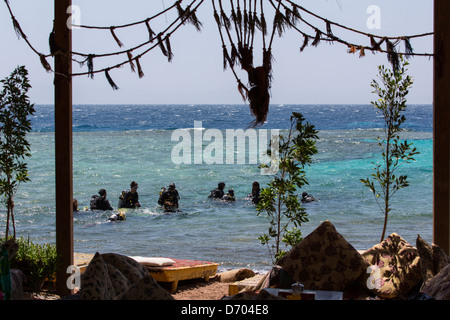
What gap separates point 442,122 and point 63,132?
8.77 ft

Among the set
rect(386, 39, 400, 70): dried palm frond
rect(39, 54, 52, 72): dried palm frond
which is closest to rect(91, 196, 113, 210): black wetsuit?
rect(39, 54, 52, 72): dried palm frond

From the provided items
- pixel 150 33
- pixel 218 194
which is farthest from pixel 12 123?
pixel 218 194

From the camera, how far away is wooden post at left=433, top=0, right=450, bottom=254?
4.19m

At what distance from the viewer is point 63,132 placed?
439 cm

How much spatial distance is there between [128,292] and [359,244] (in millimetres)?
8146

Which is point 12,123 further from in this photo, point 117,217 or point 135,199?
point 135,199

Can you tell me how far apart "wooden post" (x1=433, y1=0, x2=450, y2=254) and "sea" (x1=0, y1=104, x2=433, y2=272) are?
4.82 feet

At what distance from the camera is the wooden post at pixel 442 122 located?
4.19 m

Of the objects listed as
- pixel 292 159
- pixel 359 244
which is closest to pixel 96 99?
pixel 359 244

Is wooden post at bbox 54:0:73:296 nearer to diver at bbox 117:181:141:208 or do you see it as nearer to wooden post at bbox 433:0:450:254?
wooden post at bbox 433:0:450:254

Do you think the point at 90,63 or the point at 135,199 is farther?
the point at 135,199

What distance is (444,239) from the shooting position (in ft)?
14.1

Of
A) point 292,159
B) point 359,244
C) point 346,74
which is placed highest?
point 346,74
